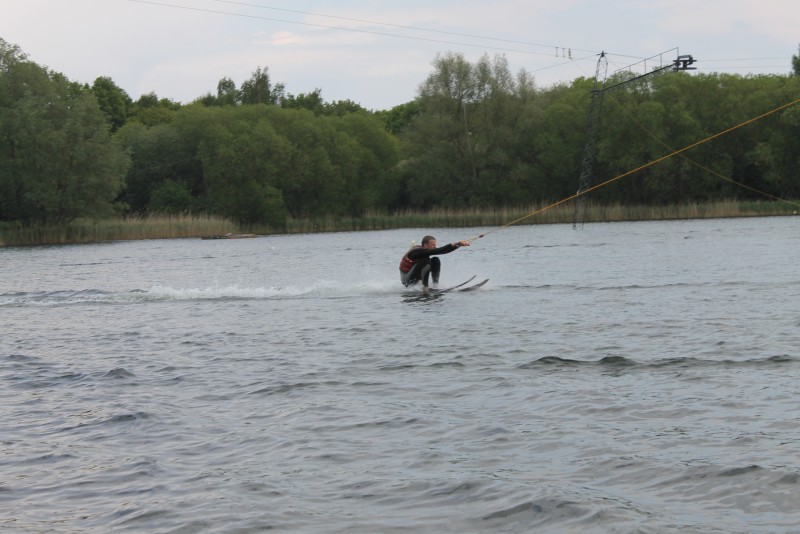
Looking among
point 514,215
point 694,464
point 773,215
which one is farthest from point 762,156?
point 694,464

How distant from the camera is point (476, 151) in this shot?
8844 centimetres

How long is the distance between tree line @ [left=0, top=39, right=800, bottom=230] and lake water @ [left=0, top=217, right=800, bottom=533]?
59.1 meters

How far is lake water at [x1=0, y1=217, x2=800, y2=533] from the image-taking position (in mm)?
7520

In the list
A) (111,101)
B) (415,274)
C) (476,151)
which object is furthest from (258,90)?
(415,274)

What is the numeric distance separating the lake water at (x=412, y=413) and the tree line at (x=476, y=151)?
194 ft

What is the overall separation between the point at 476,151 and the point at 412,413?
259 feet

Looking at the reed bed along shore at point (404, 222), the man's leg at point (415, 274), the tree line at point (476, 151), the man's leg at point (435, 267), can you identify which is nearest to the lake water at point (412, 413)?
the man's leg at point (415, 274)

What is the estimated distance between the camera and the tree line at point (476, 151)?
276ft

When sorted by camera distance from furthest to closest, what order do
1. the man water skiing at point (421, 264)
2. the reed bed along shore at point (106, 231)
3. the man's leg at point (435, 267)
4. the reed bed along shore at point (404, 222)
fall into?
the reed bed along shore at point (404, 222)
the reed bed along shore at point (106, 231)
the man's leg at point (435, 267)
the man water skiing at point (421, 264)

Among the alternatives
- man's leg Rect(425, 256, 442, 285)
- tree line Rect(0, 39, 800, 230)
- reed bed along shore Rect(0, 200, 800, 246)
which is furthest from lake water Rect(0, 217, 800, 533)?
tree line Rect(0, 39, 800, 230)

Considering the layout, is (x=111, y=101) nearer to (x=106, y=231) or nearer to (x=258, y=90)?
(x=258, y=90)

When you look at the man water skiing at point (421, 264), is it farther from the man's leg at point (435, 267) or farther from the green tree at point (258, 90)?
the green tree at point (258, 90)

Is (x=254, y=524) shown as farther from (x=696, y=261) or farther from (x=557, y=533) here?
(x=696, y=261)

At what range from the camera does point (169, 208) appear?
8712 cm
